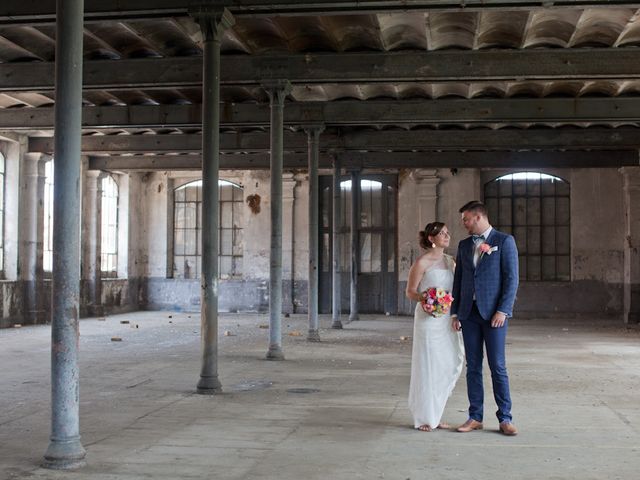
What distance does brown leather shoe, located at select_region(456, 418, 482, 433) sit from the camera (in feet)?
22.5

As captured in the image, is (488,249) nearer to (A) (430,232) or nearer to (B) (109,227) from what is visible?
(A) (430,232)

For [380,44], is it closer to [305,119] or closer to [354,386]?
[305,119]

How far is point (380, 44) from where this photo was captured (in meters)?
12.0

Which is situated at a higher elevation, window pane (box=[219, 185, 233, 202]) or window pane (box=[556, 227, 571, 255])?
window pane (box=[219, 185, 233, 202])

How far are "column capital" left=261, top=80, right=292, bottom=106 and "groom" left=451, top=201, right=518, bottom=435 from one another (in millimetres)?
6392

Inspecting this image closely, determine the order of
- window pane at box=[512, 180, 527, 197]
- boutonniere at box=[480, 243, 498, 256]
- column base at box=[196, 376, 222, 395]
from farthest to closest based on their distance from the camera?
window pane at box=[512, 180, 527, 197] < column base at box=[196, 376, 222, 395] < boutonniere at box=[480, 243, 498, 256]

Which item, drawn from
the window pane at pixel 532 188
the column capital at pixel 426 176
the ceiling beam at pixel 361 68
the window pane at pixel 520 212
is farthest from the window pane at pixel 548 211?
the ceiling beam at pixel 361 68

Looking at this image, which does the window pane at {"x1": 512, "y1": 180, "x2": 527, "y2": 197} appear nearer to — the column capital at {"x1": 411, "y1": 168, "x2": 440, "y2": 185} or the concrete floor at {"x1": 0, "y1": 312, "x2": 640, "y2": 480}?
the column capital at {"x1": 411, "y1": 168, "x2": 440, "y2": 185}

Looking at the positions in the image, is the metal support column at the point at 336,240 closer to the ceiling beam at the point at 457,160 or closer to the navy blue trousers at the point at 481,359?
the ceiling beam at the point at 457,160

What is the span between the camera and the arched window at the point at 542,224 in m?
23.2

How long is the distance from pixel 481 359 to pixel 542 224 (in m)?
17.2

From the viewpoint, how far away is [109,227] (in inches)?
977

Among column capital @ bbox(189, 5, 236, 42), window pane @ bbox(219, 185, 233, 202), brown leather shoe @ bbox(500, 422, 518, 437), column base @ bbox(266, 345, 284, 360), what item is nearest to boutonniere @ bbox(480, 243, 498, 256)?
brown leather shoe @ bbox(500, 422, 518, 437)

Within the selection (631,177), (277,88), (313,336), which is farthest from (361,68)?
(631,177)
